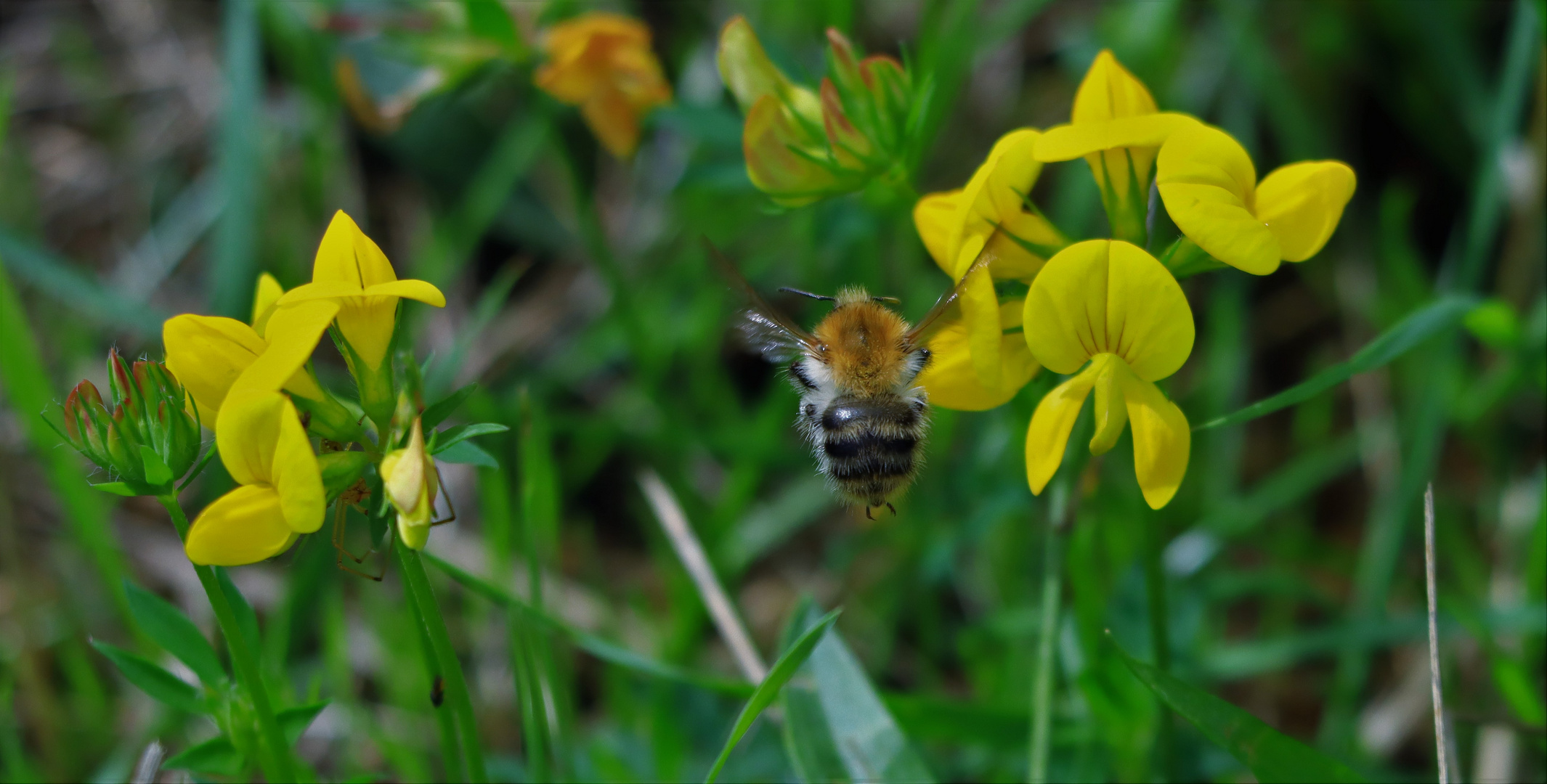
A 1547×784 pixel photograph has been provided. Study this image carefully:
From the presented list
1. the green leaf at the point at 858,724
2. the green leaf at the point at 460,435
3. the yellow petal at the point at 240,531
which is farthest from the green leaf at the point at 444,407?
the green leaf at the point at 858,724

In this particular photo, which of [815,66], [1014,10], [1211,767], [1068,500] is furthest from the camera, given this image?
[1014,10]

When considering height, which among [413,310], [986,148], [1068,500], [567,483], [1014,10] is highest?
[1014,10]

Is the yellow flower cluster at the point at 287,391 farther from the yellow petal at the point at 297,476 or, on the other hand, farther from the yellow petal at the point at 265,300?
Result: the yellow petal at the point at 265,300

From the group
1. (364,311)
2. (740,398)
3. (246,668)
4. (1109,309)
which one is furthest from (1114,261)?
(740,398)

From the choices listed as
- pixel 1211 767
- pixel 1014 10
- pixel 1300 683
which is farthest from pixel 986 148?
pixel 1211 767

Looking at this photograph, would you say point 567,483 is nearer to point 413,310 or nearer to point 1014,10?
point 413,310

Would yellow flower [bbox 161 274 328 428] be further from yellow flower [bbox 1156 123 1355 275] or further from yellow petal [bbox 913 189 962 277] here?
yellow flower [bbox 1156 123 1355 275]
